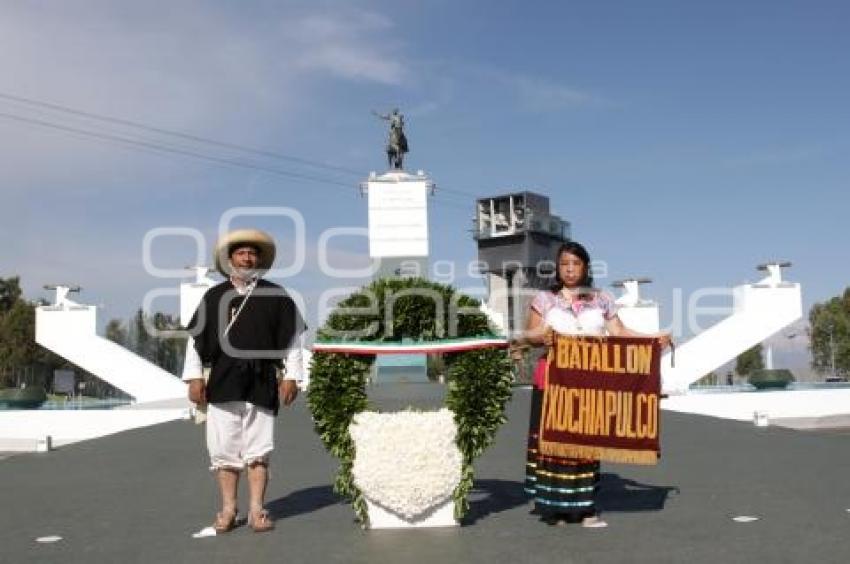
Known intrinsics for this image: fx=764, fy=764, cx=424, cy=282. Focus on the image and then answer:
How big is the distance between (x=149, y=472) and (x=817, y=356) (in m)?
87.4

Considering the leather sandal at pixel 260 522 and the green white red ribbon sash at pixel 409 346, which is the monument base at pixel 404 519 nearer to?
the leather sandal at pixel 260 522

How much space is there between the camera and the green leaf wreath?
503 centimetres

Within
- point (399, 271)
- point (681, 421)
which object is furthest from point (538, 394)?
point (399, 271)

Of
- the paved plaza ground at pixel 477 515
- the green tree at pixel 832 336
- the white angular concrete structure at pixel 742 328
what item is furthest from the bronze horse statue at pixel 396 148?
the green tree at pixel 832 336

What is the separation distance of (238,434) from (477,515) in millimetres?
1770

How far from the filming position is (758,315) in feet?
96.6

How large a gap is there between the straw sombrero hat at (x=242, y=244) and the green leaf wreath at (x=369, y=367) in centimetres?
63

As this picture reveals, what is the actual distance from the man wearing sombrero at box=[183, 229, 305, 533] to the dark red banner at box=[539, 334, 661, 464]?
1.73m

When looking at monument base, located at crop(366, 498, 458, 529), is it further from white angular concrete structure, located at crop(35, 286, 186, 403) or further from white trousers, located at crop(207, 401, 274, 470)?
white angular concrete structure, located at crop(35, 286, 186, 403)

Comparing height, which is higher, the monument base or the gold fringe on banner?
the gold fringe on banner

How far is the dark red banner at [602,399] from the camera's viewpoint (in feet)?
16.6

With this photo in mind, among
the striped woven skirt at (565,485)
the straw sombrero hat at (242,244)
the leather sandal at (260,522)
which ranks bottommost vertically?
the leather sandal at (260,522)

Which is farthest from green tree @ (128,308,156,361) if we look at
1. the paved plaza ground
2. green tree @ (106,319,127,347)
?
the paved plaza ground

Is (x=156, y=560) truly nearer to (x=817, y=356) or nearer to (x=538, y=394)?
(x=538, y=394)
